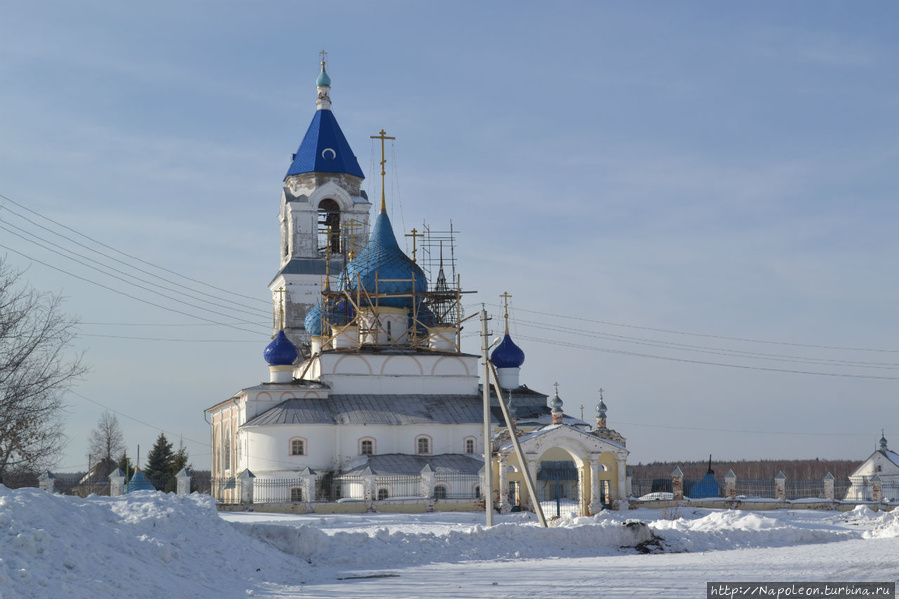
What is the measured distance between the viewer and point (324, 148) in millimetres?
45500

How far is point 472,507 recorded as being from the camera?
28.4 metres

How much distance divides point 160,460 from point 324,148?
15.7m

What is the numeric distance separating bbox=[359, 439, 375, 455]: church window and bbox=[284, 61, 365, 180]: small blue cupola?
16.4 metres

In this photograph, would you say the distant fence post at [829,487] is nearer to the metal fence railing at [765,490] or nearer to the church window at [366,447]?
the metal fence railing at [765,490]

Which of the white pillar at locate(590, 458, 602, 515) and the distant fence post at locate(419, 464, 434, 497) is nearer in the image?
the white pillar at locate(590, 458, 602, 515)

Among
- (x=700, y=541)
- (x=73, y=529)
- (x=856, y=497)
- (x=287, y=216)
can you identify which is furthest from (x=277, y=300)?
(x=73, y=529)

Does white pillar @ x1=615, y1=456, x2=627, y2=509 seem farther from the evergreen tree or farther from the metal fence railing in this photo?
the evergreen tree

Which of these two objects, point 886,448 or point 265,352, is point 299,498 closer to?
point 265,352

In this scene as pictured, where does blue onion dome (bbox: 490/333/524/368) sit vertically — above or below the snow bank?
above

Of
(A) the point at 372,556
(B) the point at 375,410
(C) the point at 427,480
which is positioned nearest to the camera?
(A) the point at 372,556

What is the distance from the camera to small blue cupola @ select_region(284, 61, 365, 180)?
149 feet

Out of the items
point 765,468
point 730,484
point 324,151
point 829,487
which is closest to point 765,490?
point 829,487

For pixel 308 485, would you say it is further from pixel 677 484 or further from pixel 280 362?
pixel 677 484

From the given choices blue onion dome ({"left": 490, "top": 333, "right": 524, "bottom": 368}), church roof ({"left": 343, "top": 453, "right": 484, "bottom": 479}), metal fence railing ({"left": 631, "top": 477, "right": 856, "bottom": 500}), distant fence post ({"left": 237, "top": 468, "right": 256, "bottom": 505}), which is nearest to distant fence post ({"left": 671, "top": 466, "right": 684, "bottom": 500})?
metal fence railing ({"left": 631, "top": 477, "right": 856, "bottom": 500})
